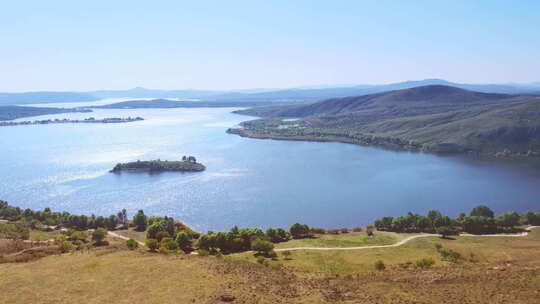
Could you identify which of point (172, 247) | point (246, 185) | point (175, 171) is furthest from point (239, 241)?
point (175, 171)

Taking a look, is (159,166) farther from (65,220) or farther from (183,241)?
(183,241)

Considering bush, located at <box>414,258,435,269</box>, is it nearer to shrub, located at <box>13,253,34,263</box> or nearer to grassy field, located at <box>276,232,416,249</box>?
grassy field, located at <box>276,232,416,249</box>

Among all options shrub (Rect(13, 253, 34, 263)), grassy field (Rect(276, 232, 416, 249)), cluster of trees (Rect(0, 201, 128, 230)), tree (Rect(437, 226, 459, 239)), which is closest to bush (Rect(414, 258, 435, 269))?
grassy field (Rect(276, 232, 416, 249))

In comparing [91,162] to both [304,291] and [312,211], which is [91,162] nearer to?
[312,211]

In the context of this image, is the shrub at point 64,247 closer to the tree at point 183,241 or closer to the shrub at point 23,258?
the shrub at point 23,258

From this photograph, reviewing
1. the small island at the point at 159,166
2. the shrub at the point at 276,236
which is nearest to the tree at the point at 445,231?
the shrub at the point at 276,236

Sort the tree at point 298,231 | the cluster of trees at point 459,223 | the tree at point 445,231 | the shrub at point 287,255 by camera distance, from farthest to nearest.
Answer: the cluster of trees at point 459,223 < the tree at point 445,231 < the tree at point 298,231 < the shrub at point 287,255
